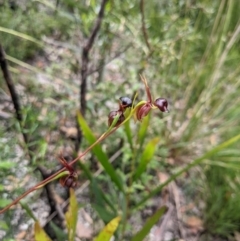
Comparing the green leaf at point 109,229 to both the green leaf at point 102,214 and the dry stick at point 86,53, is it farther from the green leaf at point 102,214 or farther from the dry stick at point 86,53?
the dry stick at point 86,53

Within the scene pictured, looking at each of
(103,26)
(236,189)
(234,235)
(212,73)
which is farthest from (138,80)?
(234,235)

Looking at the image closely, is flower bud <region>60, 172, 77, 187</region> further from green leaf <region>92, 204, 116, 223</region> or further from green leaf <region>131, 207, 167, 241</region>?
green leaf <region>92, 204, 116, 223</region>

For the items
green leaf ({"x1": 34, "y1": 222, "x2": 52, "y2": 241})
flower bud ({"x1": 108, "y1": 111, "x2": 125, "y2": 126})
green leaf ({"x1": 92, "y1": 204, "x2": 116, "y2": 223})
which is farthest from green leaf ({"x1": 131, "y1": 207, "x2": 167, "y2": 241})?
flower bud ({"x1": 108, "y1": 111, "x2": 125, "y2": 126})

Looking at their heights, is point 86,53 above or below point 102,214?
above

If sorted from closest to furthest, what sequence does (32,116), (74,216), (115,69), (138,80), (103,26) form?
1. (74,216)
2. (32,116)
3. (103,26)
4. (138,80)
5. (115,69)

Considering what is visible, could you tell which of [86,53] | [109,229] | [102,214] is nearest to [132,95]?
[86,53]

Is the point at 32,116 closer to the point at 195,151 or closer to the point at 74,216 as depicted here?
the point at 74,216

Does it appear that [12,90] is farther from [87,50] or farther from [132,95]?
[132,95]

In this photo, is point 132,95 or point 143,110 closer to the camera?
point 143,110
